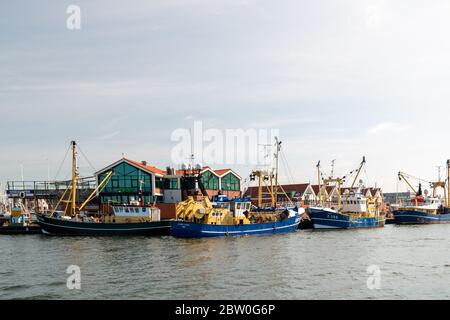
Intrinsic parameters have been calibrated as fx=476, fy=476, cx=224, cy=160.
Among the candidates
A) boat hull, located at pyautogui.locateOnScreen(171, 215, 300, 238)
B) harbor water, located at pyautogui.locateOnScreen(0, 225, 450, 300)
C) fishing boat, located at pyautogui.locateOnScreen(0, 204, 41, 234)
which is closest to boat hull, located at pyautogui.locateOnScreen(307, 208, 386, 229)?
boat hull, located at pyautogui.locateOnScreen(171, 215, 300, 238)

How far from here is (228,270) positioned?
32.6m

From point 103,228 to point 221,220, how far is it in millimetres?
16036

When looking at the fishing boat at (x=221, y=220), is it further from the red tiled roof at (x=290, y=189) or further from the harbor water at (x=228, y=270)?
the red tiled roof at (x=290, y=189)

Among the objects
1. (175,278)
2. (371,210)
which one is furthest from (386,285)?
(371,210)

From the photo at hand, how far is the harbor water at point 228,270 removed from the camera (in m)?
26.2

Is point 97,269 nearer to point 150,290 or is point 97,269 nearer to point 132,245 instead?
point 150,290

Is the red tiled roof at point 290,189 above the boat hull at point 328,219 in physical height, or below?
above

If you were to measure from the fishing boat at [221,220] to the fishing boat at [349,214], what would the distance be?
1166cm

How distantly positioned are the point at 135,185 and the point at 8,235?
811 inches

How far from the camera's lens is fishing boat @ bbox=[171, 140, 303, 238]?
185ft

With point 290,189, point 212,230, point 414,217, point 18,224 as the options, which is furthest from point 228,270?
point 290,189
